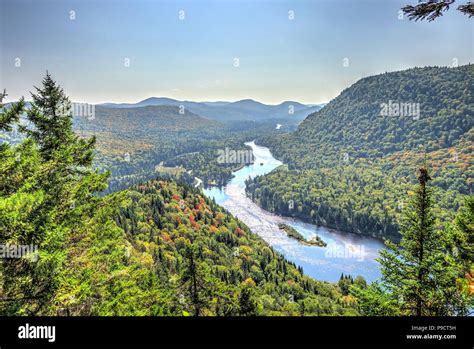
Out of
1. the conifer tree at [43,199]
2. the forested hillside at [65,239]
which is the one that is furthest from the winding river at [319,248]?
the conifer tree at [43,199]

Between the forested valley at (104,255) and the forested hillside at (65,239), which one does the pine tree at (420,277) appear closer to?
the forested valley at (104,255)

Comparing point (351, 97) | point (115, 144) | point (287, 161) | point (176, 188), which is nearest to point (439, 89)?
point (351, 97)

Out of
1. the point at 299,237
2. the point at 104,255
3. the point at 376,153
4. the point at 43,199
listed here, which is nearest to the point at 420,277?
the point at 104,255

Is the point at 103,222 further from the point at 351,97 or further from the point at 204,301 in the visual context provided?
the point at 351,97

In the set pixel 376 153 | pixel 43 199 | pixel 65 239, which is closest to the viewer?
pixel 43 199

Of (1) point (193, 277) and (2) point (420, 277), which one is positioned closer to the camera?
(2) point (420, 277)

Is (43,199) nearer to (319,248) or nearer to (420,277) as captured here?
(420,277)
